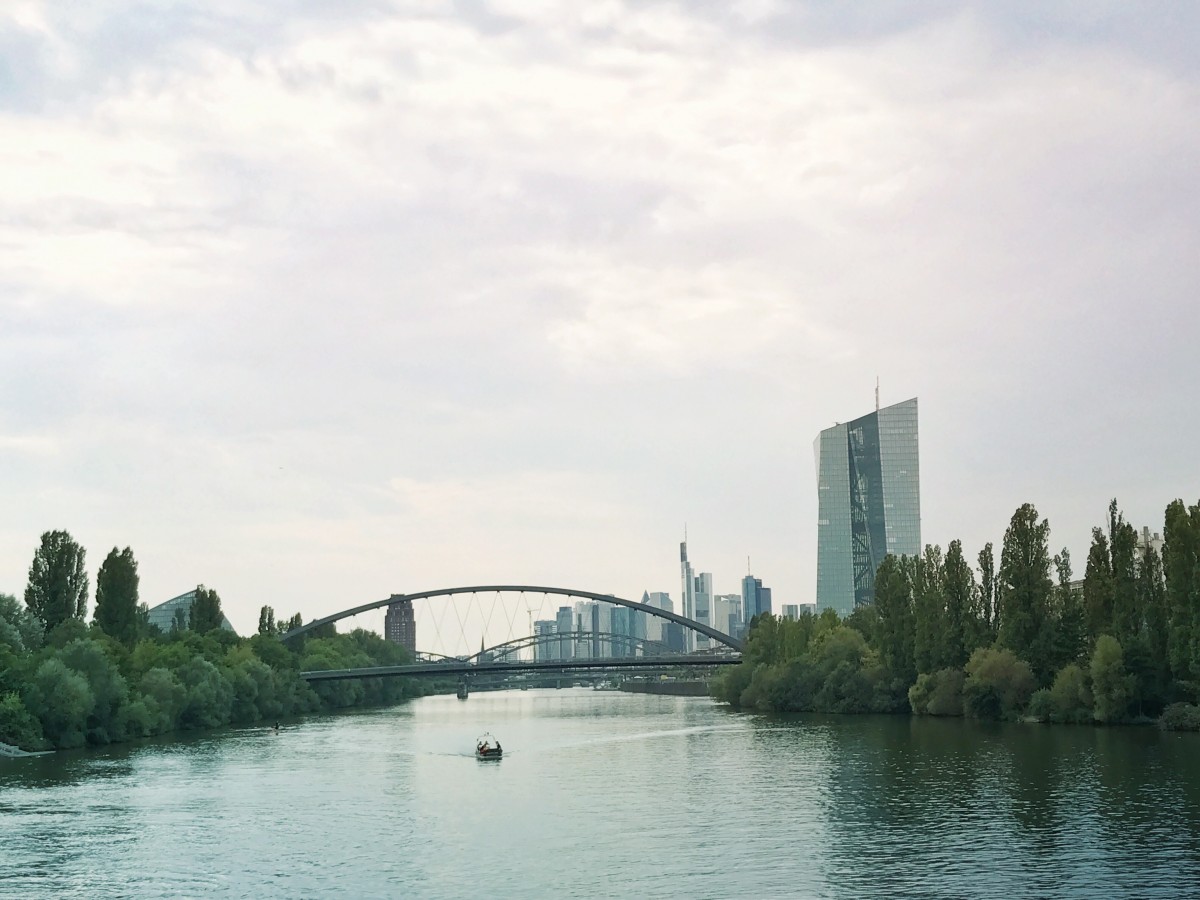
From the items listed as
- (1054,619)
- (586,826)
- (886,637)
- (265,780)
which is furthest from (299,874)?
(886,637)

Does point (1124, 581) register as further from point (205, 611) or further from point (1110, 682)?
point (205, 611)

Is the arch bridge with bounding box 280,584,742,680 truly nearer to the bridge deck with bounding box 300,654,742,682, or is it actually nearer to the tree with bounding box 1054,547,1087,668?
the bridge deck with bounding box 300,654,742,682

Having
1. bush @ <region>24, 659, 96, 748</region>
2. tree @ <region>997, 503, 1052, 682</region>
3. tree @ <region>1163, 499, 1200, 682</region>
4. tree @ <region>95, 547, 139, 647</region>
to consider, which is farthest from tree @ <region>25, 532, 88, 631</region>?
tree @ <region>1163, 499, 1200, 682</region>

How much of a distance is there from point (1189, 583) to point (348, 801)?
160ft

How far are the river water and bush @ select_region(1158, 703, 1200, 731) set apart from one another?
1462mm

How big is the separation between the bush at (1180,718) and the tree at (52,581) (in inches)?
3130

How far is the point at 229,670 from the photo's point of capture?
4496 inches

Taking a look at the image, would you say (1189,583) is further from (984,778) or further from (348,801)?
(348,801)

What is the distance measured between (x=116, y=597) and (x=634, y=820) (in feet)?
248

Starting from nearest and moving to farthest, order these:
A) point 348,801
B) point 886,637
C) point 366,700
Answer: point 348,801, point 886,637, point 366,700

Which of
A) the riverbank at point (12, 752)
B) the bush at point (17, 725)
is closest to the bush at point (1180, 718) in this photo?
the riverbank at point (12, 752)

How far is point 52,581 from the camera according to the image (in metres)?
106

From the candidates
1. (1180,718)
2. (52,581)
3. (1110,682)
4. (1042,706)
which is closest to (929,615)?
(1042,706)

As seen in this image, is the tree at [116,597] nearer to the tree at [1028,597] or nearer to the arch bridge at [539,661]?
the arch bridge at [539,661]
